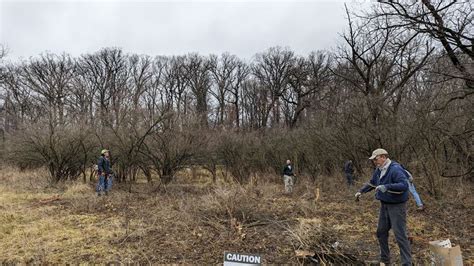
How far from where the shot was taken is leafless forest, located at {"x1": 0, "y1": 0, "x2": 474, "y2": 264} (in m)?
6.90

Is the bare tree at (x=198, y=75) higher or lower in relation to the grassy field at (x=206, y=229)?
higher

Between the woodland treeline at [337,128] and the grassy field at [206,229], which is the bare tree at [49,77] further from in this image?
the grassy field at [206,229]

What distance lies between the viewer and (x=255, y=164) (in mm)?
19828

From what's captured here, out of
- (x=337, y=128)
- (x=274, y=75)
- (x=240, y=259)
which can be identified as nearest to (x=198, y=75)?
(x=274, y=75)

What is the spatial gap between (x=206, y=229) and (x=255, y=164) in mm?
12439

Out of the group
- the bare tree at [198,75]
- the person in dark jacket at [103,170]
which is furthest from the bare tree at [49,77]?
the person in dark jacket at [103,170]

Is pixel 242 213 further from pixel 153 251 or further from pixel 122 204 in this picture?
pixel 122 204

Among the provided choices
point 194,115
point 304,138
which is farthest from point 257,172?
point 194,115

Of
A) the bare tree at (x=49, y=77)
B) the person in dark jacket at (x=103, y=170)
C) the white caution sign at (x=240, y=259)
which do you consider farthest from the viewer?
the bare tree at (x=49, y=77)

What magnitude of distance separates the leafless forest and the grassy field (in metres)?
0.04

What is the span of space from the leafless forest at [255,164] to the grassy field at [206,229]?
0.04 m

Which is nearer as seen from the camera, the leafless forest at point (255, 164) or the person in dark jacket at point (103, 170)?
the leafless forest at point (255, 164)

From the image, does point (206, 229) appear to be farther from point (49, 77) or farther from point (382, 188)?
point (49, 77)

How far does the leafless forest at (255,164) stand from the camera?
690cm
